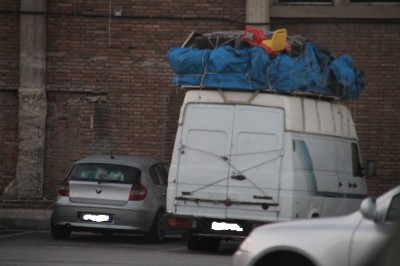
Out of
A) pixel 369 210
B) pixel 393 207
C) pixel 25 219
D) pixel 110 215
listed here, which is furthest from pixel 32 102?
pixel 369 210

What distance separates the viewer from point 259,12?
67.1 ft

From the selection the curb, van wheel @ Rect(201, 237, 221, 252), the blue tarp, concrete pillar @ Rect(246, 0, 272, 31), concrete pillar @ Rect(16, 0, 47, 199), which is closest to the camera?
the blue tarp

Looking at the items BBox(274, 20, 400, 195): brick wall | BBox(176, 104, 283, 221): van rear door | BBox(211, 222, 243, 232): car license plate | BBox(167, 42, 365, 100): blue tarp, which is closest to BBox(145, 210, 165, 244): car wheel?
BBox(176, 104, 283, 221): van rear door

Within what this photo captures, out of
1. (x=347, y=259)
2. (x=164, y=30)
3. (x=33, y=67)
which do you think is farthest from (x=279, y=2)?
(x=347, y=259)

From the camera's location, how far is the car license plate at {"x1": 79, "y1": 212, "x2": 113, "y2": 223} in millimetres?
16203

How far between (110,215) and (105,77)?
5.46 metres

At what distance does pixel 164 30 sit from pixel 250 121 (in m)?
7.24

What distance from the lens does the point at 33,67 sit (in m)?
20.8

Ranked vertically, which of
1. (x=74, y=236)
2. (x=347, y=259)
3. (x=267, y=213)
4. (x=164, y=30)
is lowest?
(x=74, y=236)

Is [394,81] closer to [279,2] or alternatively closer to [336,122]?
[279,2]

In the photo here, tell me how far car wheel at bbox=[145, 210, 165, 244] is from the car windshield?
27.9 inches

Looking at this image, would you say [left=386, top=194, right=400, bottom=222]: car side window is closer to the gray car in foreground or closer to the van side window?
the gray car in foreground

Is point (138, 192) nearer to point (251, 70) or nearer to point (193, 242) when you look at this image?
point (193, 242)

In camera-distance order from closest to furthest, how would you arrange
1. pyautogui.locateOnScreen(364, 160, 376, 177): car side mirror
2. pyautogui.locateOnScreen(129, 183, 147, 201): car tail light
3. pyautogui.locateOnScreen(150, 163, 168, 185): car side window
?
1. pyautogui.locateOnScreen(364, 160, 376, 177): car side mirror
2. pyautogui.locateOnScreen(129, 183, 147, 201): car tail light
3. pyautogui.locateOnScreen(150, 163, 168, 185): car side window
